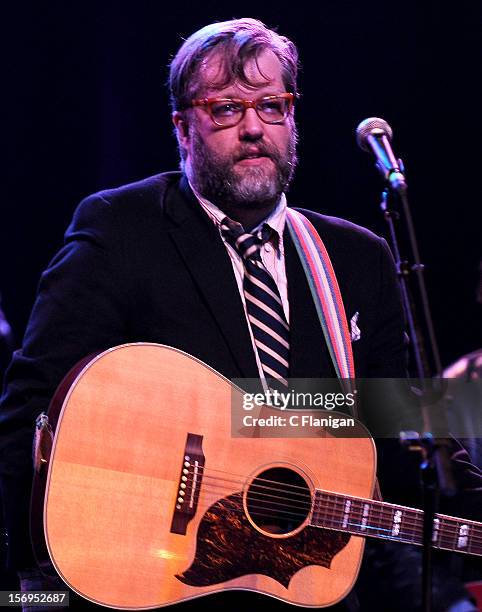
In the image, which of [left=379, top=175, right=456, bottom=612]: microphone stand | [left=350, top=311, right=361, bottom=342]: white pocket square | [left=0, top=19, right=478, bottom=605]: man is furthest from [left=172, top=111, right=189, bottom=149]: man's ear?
[left=379, top=175, right=456, bottom=612]: microphone stand

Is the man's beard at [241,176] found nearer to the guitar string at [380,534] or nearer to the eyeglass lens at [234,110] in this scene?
the eyeglass lens at [234,110]

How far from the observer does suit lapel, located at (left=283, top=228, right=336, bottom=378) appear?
3.37m

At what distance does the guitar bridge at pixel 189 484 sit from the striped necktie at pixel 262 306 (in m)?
0.48

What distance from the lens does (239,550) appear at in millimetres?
2928

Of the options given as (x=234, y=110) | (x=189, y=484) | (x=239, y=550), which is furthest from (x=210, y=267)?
(x=239, y=550)

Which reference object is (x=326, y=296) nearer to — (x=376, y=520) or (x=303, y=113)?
(x=376, y=520)

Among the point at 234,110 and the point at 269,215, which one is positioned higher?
the point at 234,110

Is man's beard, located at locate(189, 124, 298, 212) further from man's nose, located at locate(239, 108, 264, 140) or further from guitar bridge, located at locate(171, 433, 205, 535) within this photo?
guitar bridge, located at locate(171, 433, 205, 535)

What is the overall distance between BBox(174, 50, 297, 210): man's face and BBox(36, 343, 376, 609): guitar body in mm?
758

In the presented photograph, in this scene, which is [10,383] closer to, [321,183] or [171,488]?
[171,488]

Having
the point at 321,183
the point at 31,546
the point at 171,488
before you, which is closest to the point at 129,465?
the point at 171,488

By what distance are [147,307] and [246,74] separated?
933mm

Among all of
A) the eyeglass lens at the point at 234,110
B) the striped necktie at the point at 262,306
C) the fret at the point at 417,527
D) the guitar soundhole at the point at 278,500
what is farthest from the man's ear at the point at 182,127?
the fret at the point at 417,527

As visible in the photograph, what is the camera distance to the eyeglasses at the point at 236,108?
3.39 meters
